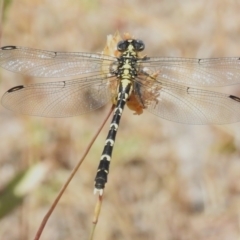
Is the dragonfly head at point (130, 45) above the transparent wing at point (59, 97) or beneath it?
above

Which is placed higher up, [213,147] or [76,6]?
[76,6]

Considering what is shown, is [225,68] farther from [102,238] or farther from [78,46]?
[78,46]

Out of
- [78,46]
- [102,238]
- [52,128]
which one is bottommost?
[102,238]

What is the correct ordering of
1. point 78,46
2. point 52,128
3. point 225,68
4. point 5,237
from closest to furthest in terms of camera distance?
point 225,68, point 5,237, point 52,128, point 78,46

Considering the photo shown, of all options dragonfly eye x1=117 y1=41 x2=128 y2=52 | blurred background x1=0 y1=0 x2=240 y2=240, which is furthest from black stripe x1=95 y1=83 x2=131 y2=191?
blurred background x1=0 y1=0 x2=240 y2=240

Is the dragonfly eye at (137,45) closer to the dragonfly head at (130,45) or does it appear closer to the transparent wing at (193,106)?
the dragonfly head at (130,45)

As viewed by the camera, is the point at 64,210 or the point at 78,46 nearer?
the point at 64,210

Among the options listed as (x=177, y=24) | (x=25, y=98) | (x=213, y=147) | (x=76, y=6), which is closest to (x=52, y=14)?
(x=76, y=6)

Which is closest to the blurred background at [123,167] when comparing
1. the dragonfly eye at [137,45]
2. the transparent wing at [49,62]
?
the transparent wing at [49,62]

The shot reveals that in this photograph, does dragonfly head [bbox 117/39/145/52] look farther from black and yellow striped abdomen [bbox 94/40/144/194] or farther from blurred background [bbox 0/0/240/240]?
blurred background [bbox 0/0/240/240]
